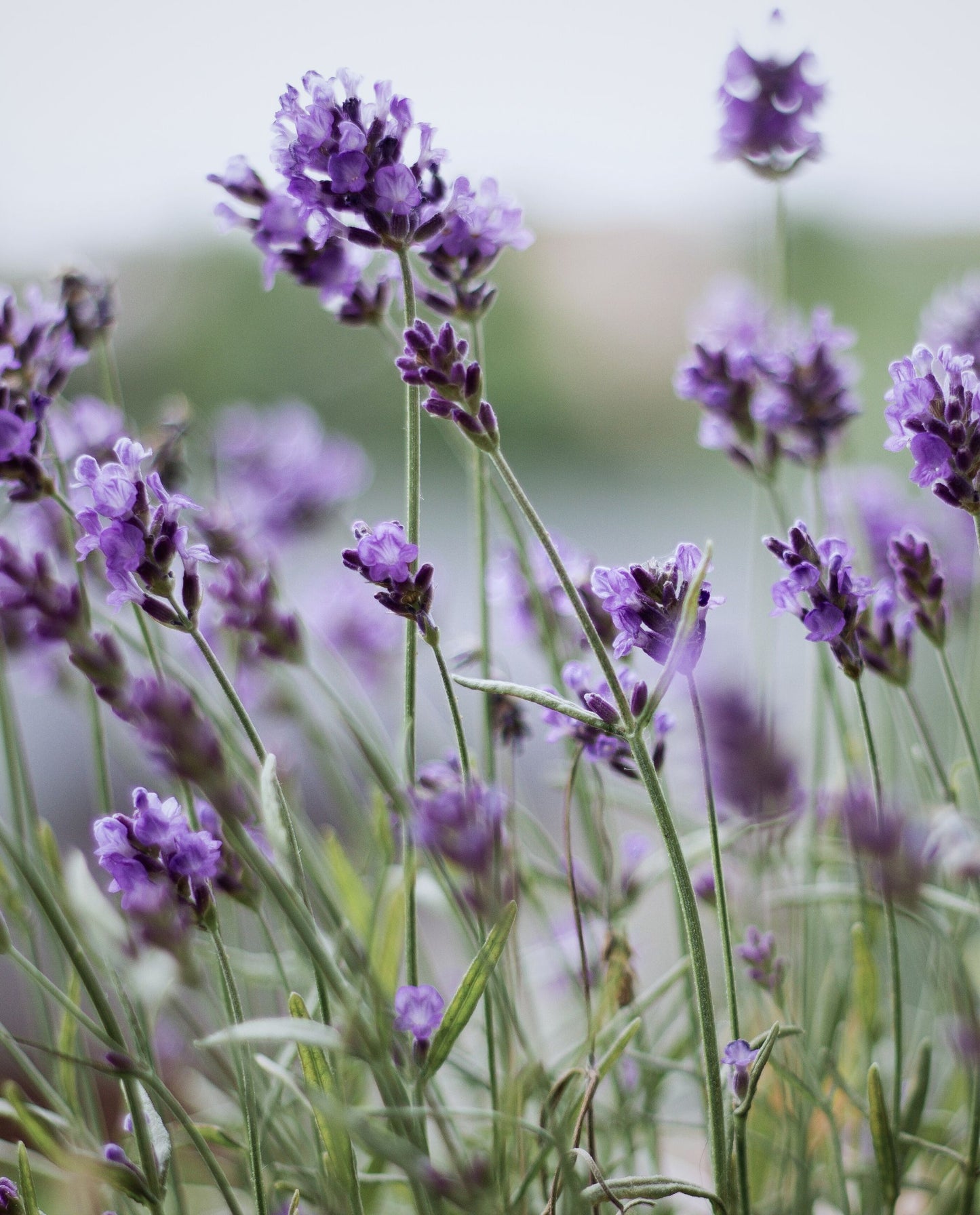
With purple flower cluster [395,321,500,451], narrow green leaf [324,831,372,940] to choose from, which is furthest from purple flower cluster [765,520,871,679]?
narrow green leaf [324,831,372,940]

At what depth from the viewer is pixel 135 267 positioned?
3.41 metres

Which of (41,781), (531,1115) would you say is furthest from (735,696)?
(41,781)

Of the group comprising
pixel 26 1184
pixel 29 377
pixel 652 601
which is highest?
pixel 29 377

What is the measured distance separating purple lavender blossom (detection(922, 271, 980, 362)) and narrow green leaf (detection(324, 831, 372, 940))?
483 millimetres

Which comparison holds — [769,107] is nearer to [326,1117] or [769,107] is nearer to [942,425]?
[942,425]

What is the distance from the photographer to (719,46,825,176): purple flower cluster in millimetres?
590

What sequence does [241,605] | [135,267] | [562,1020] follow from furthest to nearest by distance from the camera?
[135,267]
[562,1020]
[241,605]

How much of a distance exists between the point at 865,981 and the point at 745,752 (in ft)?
0.85

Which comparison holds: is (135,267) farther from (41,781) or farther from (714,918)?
(714,918)

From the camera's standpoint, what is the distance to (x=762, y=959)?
50 centimetres

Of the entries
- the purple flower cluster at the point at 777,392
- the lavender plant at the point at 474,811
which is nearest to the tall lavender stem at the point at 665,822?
the lavender plant at the point at 474,811

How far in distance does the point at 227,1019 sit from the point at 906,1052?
1.85 ft

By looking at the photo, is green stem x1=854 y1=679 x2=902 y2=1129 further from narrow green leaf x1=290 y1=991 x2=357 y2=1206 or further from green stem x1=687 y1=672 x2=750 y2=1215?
narrow green leaf x1=290 y1=991 x2=357 y2=1206

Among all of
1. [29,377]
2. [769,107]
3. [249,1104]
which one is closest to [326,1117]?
[249,1104]
